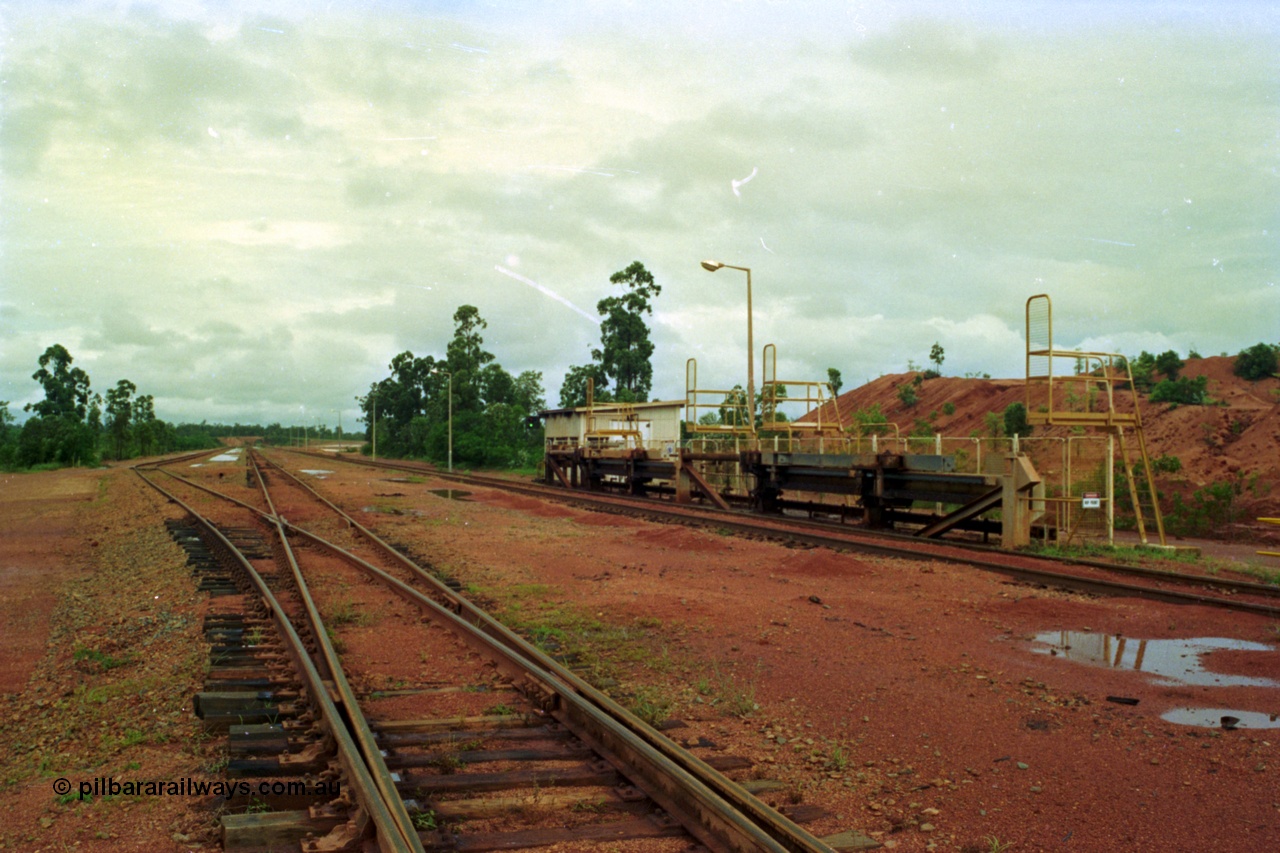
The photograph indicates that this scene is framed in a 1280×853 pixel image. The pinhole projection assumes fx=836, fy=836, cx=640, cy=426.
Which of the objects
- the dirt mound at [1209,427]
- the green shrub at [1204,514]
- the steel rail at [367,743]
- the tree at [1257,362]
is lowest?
the green shrub at [1204,514]

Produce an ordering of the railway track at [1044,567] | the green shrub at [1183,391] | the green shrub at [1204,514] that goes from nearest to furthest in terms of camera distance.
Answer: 1. the railway track at [1044,567]
2. the green shrub at [1204,514]
3. the green shrub at [1183,391]

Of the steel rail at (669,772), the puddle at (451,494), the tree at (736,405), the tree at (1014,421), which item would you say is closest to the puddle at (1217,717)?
the steel rail at (669,772)

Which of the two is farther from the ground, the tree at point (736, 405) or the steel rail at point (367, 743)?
the tree at point (736, 405)

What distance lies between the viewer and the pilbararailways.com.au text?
4516 millimetres

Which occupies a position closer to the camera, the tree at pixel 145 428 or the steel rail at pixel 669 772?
the steel rail at pixel 669 772

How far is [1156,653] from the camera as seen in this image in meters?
8.12

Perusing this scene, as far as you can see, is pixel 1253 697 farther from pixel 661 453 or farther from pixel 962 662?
pixel 661 453

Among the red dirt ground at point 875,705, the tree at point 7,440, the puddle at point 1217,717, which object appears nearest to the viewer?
the red dirt ground at point 875,705

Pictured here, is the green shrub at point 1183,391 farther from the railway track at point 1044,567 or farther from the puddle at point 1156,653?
the puddle at point 1156,653

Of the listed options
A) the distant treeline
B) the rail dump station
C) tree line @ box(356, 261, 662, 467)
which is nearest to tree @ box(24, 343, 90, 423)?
the distant treeline

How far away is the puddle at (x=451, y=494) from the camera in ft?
94.3

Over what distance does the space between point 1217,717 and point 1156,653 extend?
210 centimetres

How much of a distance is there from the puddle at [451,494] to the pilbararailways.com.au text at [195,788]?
2341cm

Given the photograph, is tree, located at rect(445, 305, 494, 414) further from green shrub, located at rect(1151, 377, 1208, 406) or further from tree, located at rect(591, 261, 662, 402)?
green shrub, located at rect(1151, 377, 1208, 406)
